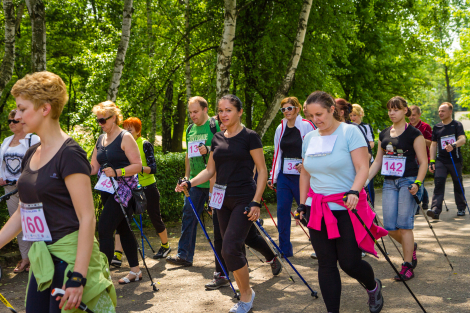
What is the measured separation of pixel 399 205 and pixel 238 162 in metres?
2.08

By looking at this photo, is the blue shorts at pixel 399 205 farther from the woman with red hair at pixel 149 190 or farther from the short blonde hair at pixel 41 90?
the short blonde hair at pixel 41 90

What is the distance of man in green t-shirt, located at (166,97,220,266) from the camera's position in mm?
5961

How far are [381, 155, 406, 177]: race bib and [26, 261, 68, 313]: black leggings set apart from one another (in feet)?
13.1

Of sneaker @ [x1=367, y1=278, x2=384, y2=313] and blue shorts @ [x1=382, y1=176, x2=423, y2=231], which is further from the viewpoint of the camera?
blue shorts @ [x1=382, y1=176, x2=423, y2=231]

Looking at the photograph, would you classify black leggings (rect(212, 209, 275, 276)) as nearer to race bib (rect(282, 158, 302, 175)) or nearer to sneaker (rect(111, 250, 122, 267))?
race bib (rect(282, 158, 302, 175))

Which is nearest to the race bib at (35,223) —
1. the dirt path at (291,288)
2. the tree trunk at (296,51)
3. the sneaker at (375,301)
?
the dirt path at (291,288)

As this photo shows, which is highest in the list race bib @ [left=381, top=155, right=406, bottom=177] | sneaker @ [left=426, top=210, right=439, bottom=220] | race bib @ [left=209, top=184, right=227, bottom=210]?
race bib @ [left=381, top=155, right=406, bottom=177]

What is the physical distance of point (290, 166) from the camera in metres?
6.38

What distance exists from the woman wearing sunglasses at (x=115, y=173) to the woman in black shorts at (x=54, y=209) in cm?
267

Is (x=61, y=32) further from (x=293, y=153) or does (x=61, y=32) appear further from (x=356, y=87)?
(x=293, y=153)

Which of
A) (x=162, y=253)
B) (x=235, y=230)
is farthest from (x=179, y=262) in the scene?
(x=235, y=230)

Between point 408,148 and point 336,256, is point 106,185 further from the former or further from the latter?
point 408,148

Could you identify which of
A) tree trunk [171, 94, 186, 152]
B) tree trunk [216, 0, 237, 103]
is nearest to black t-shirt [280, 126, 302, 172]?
tree trunk [216, 0, 237, 103]

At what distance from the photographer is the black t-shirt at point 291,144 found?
637cm
